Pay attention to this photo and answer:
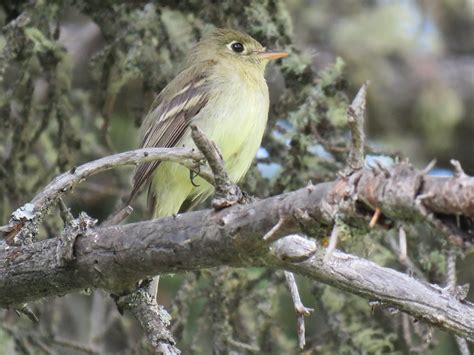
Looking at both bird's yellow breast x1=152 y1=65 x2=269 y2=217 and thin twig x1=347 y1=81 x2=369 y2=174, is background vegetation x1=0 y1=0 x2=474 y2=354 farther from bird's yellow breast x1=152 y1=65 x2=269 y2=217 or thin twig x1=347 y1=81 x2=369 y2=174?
thin twig x1=347 y1=81 x2=369 y2=174

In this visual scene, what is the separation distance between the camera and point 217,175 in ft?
9.66

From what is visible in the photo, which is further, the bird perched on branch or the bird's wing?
the bird's wing

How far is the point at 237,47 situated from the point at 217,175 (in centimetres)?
327

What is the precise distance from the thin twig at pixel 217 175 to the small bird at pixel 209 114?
2168 mm

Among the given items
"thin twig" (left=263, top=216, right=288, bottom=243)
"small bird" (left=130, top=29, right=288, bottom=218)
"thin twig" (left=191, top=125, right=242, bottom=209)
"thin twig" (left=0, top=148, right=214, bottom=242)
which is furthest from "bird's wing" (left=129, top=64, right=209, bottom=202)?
"thin twig" (left=263, top=216, right=288, bottom=243)

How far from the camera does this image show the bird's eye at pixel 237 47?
239 inches

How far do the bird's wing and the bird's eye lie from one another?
16.5 inches

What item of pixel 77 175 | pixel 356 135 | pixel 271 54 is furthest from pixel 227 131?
pixel 356 135

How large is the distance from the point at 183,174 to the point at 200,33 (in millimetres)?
833

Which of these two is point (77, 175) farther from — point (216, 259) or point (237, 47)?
point (237, 47)

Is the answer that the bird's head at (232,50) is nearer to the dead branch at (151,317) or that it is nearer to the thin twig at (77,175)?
the thin twig at (77,175)

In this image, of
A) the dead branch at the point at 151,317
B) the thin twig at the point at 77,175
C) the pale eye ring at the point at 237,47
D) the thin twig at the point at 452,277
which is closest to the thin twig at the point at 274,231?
the dead branch at the point at 151,317

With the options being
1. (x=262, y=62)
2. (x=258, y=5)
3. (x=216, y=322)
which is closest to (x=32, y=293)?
(x=216, y=322)

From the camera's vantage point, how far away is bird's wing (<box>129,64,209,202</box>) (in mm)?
5496
